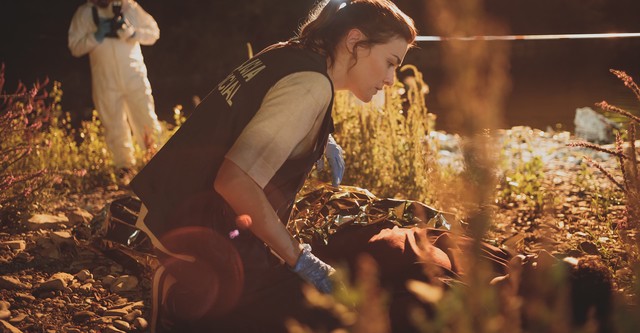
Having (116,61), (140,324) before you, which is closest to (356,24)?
(140,324)

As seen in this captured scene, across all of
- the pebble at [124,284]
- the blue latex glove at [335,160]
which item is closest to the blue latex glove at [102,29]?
the pebble at [124,284]

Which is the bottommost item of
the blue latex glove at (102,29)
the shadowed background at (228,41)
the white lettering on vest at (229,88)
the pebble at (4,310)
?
the pebble at (4,310)

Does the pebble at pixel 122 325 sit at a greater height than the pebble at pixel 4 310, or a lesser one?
lesser

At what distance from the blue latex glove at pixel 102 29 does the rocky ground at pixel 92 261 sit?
2010 mm

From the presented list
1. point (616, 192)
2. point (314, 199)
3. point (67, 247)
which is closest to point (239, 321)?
point (314, 199)

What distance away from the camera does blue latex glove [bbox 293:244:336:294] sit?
2.27m

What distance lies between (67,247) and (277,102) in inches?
81.1

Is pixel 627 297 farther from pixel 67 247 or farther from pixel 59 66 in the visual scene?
pixel 59 66

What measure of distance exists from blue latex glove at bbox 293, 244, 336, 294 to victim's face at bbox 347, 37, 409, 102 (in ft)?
1.86

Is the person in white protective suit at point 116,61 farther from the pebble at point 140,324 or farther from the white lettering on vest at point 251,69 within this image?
the white lettering on vest at point 251,69

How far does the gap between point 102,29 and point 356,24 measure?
442cm

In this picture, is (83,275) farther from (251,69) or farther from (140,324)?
(251,69)

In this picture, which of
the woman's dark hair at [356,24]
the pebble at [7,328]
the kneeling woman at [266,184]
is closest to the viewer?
the kneeling woman at [266,184]

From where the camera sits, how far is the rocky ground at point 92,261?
9.81 feet
